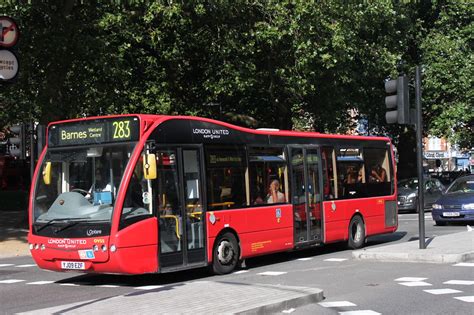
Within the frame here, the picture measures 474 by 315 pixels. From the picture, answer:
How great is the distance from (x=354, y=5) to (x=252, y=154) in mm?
14593

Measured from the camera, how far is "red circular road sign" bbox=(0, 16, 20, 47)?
15516 millimetres

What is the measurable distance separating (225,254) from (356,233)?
16.2 feet

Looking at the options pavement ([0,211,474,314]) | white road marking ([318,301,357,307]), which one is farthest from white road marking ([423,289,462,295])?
pavement ([0,211,474,314])

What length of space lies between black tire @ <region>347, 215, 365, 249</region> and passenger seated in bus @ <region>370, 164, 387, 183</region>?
1173 mm

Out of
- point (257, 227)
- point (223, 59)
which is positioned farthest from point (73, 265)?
point (223, 59)

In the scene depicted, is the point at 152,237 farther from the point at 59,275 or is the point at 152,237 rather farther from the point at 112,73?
the point at 112,73

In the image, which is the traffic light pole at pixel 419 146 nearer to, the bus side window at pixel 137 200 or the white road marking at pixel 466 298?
the white road marking at pixel 466 298

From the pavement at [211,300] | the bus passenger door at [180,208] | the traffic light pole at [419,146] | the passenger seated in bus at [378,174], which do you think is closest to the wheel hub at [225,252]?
the bus passenger door at [180,208]

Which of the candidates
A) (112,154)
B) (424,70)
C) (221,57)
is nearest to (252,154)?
(112,154)

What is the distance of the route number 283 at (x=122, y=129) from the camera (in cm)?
1062

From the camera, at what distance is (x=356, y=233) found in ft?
51.7

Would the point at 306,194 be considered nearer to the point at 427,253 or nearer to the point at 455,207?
the point at 427,253

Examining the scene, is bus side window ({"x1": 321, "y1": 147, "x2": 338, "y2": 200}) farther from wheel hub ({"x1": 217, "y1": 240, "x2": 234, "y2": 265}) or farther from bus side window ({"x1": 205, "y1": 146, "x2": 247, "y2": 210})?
wheel hub ({"x1": 217, "y1": 240, "x2": 234, "y2": 265})

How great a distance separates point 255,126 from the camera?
29.8 meters
